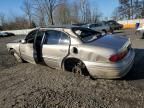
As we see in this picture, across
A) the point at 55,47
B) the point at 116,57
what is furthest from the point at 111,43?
the point at 55,47

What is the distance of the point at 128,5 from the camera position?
61875mm

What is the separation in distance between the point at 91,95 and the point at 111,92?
18.2 inches

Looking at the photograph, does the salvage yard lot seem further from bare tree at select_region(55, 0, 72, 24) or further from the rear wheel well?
bare tree at select_region(55, 0, 72, 24)

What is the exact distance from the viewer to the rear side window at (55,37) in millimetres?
5578

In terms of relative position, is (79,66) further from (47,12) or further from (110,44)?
(47,12)

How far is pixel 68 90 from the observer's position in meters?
4.68

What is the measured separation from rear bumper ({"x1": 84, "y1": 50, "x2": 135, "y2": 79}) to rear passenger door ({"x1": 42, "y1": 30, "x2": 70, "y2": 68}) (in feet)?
2.85

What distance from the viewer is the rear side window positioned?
5.58m

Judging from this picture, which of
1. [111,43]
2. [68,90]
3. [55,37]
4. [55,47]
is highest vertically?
[55,37]

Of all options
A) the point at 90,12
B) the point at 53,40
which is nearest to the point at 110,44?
the point at 53,40

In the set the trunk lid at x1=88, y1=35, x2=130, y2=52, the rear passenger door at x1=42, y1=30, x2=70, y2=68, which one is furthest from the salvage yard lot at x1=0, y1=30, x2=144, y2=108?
the trunk lid at x1=88, y1=35, x2=130, y2=52

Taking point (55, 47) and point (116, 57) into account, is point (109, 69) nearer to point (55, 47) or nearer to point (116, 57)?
point (116, 57)

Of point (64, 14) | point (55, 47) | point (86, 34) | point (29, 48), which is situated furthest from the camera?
point (64, 14)

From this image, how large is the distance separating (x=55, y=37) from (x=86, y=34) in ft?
3.03
